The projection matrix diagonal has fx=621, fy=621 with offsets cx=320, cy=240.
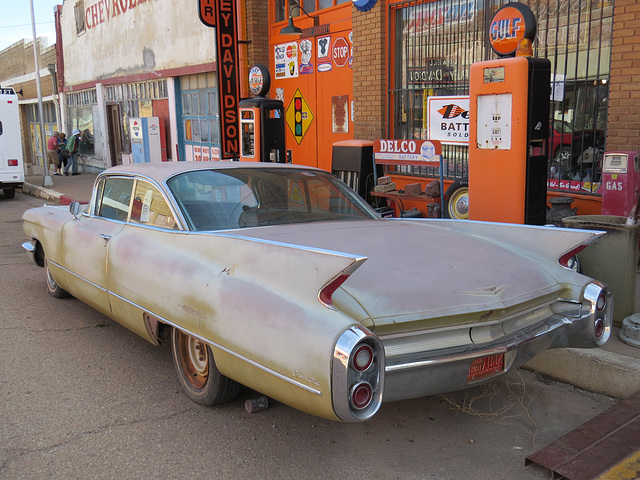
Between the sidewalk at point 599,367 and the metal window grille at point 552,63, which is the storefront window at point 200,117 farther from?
the sidewalk at point 599,367

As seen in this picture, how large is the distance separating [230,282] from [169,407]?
1.14 meters

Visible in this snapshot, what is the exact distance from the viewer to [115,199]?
16.3ft

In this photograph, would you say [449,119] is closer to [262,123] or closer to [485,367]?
[262,123]

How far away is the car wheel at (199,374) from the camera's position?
3590mm

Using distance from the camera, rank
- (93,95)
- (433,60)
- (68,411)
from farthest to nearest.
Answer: (93,95), (433,60), (68,411)

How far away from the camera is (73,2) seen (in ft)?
78.8

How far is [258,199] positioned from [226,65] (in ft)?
25.2

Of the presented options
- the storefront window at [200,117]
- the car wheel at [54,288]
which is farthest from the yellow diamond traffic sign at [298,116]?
the car wheel at [54,288]

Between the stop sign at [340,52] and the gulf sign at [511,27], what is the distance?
17.4 feet

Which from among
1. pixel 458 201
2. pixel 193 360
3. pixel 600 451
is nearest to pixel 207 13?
pixel 458 201

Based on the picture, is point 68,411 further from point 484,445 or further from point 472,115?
point 472,115

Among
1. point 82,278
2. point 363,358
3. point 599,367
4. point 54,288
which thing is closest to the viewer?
point 363,358

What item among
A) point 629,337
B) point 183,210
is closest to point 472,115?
point 629,337

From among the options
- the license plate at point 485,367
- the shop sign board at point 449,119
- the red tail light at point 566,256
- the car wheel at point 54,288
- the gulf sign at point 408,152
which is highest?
the shop sign board at point 449,119
